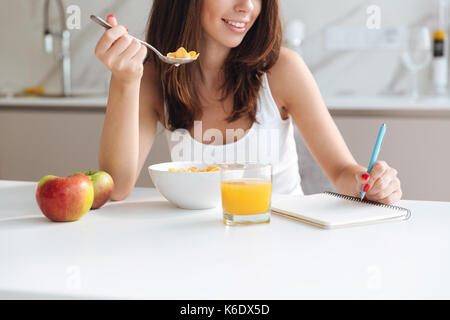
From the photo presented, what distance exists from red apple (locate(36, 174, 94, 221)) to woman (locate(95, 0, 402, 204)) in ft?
1.77

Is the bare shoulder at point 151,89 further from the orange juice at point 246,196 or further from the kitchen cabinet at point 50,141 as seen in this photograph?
the kitchen cabinet at point 50,141

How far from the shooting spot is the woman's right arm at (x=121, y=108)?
117 cm

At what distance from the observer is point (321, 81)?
3049mm

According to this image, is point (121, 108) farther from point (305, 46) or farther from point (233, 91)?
point (305, 46)

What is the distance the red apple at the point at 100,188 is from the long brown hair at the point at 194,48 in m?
0.58

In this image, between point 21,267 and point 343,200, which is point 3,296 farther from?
point 343,200

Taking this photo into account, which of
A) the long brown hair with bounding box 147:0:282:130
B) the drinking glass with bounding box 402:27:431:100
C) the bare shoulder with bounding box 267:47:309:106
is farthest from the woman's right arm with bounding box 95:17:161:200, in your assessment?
the drinking glass with bounding box 402:27:431:100

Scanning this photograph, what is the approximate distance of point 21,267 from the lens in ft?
2.43

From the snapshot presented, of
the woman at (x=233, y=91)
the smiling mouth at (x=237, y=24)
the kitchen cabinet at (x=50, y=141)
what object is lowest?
the kitchen cabinet at (x=50, y=141)

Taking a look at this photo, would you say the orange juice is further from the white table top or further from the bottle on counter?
the bottle on counter

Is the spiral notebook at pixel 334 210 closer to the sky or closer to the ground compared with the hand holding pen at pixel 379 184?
closer to the ground

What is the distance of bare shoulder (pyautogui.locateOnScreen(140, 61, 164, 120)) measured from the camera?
1.65 metres

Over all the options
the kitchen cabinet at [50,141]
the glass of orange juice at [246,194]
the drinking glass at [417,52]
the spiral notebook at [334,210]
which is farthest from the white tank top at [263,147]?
the drinking glass at [417,52]

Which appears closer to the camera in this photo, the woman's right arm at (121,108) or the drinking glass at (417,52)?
the woman's right arm at (121,108)
